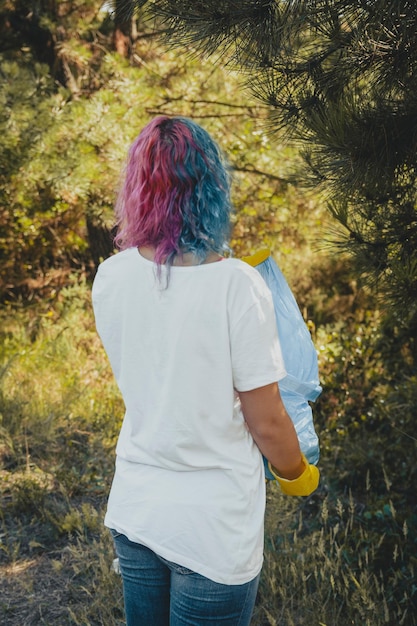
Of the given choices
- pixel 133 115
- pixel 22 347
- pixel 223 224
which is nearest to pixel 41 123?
pixel 133 115

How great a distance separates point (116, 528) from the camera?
140 cm

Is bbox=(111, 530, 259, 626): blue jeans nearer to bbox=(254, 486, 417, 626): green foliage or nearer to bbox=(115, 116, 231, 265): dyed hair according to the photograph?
bbox=(115, 116, 231, 265): dyed hair

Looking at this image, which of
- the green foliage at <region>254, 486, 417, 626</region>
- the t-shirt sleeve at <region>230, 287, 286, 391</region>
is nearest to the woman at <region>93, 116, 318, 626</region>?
the t-shirt sleeve at <region>230, 287, 286, 391</region>

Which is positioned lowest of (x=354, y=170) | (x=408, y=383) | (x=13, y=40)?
(x=408, y=383)

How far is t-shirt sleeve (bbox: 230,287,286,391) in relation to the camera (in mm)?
1263

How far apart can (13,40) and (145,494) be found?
270 inches

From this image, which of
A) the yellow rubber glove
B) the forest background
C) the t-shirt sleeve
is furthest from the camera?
the forest background

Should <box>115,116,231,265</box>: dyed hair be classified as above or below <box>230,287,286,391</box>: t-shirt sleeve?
above

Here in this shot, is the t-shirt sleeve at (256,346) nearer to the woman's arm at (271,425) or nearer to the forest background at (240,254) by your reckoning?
the woman's arm at (271,425)

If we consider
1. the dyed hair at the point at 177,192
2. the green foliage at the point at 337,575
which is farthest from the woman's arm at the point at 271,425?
the green foliage at the point at 337,575

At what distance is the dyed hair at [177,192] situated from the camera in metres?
1.33

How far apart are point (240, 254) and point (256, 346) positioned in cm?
594

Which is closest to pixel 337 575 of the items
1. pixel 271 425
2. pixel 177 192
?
pixel 271 425

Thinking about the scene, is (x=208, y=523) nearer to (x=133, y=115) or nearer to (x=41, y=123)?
(x=41, y=123)
